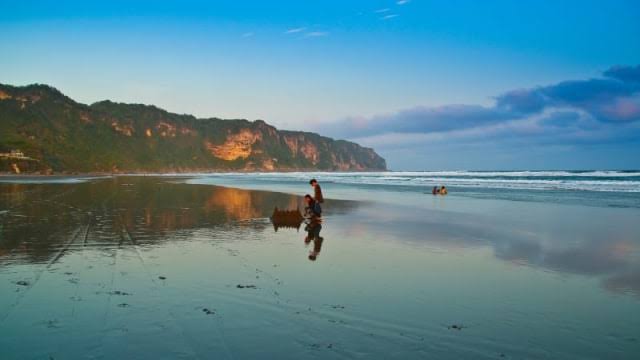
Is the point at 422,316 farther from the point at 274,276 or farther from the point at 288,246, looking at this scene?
the point at 288,246

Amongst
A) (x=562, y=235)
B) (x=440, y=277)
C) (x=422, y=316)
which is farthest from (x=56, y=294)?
(x=562, y=235)

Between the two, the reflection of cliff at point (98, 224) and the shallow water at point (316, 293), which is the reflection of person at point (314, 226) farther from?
the reflection of cliff at point (98, 224)

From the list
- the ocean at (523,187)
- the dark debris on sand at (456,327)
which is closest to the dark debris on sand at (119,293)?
the dark debris on sand at (456,327)

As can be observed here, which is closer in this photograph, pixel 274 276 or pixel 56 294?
pixel 56 294

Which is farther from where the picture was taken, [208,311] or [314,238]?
[314,238]

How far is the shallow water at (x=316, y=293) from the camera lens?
543cm

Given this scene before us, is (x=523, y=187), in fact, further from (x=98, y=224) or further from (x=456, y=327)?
(x=456, y=327)

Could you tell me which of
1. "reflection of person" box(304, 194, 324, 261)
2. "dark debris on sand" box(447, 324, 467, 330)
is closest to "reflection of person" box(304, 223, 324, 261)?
"reflection of person" box(304, 194, 324, 261)

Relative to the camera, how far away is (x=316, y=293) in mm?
7723

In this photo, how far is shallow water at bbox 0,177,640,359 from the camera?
5426mm

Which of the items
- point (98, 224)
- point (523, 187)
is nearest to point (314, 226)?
point (98, 224)

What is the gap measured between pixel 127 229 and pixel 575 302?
13046 mm

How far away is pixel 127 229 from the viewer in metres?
15.5

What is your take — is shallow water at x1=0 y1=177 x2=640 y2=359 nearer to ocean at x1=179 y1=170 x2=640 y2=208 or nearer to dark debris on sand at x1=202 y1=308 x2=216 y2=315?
dark debris on sand at x1=202 y1=308 x2=216 y2=315
